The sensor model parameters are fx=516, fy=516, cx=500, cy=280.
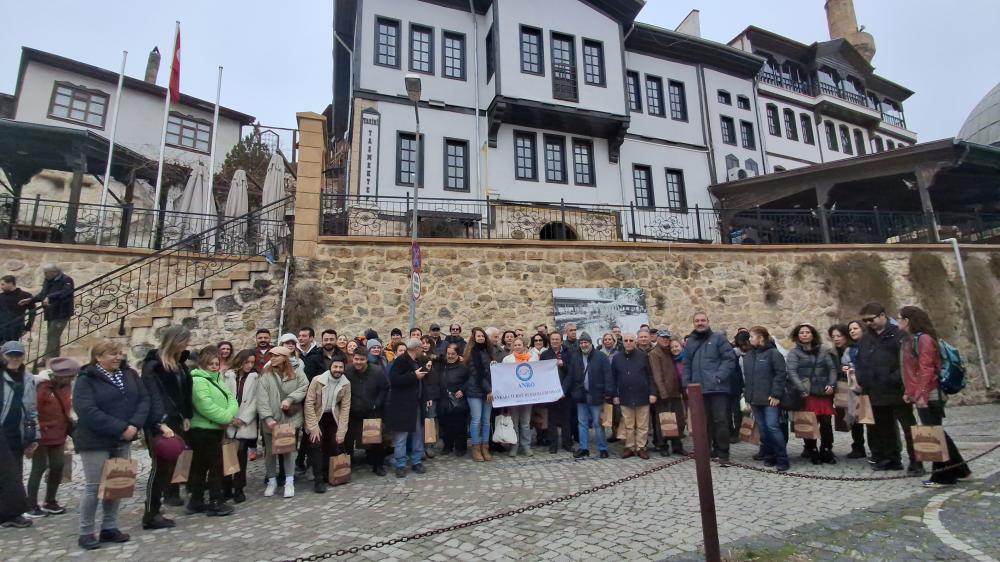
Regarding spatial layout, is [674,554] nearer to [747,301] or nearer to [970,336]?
[747,301]

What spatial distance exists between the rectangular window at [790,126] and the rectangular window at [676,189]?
9717mm

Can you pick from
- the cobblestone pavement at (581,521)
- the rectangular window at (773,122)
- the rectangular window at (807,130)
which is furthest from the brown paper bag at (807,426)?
the rectangular window at (807,130)

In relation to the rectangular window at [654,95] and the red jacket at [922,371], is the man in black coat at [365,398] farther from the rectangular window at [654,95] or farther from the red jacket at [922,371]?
the rectangular window at [654,95]

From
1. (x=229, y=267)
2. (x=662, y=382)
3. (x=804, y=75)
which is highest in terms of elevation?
(x=804, y=75)

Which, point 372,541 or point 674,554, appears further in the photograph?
point 372,541

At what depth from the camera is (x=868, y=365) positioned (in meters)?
6.26

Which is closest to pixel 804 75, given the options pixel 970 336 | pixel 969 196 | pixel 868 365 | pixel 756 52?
pixel 756 52

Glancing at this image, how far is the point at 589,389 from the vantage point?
7.73m

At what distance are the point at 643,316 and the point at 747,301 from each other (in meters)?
3.09

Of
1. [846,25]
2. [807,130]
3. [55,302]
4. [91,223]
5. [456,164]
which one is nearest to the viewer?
[55,302]

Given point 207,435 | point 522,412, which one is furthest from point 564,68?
point 207,435

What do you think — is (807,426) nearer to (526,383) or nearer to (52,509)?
(526,383)

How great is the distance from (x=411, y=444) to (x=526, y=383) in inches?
74.5

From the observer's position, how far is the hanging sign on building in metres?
16.6
